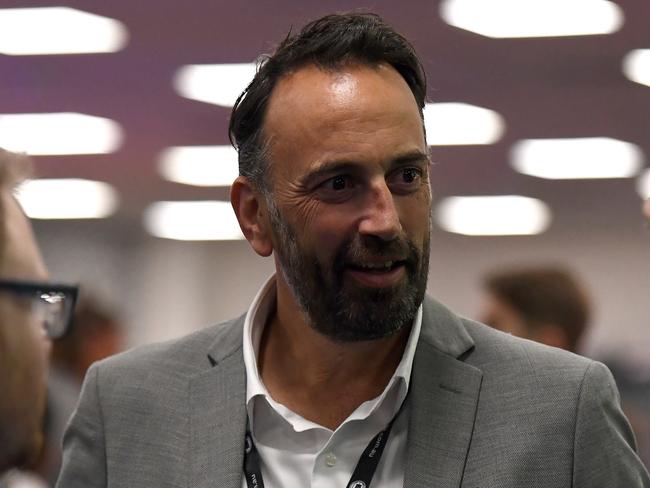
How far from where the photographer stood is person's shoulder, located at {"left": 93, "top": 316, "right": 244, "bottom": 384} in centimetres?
204

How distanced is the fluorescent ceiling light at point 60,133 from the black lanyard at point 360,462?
2255mm

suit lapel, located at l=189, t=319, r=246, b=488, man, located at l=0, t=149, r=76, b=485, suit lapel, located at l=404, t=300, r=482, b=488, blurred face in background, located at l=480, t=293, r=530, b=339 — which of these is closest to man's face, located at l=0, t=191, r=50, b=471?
man, located at l=0, t=149, r=76, b=485

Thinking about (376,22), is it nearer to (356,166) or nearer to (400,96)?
(400,96)

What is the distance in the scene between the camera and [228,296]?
3832 mm

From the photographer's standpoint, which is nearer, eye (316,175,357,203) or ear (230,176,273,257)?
eye (316,175,357,203)

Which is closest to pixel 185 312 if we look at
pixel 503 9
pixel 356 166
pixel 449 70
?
pixel 449 70

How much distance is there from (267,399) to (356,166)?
40 cm

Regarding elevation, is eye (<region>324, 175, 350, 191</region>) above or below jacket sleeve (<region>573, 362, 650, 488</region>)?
above

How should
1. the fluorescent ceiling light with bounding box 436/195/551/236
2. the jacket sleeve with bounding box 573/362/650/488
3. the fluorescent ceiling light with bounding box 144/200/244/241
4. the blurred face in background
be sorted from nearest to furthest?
the jacket sleeve with bounding box 573/362/650/488, the blurred face in background, the fluorescent ceiling light with bounding box 436/195/551/236, the fluorescent ceiling light with bounding box 144/200/244/241

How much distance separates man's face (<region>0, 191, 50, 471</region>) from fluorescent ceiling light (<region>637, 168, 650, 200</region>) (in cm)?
179

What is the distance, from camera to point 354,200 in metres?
1.82

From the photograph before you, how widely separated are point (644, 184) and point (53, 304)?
1987 millimetres

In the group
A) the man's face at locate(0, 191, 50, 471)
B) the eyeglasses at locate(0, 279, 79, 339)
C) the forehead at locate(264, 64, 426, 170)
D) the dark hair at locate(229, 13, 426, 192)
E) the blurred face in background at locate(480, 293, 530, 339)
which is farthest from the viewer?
the blurred face in background at locate(480, 293, 530, 339)

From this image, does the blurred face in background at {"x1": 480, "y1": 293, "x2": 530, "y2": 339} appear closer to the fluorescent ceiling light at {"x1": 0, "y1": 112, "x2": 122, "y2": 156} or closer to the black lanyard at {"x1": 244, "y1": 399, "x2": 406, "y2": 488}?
the fluorescent ceiling light at {"x1": 0, "y1": 112, "x2": 122, "y2": 156}
